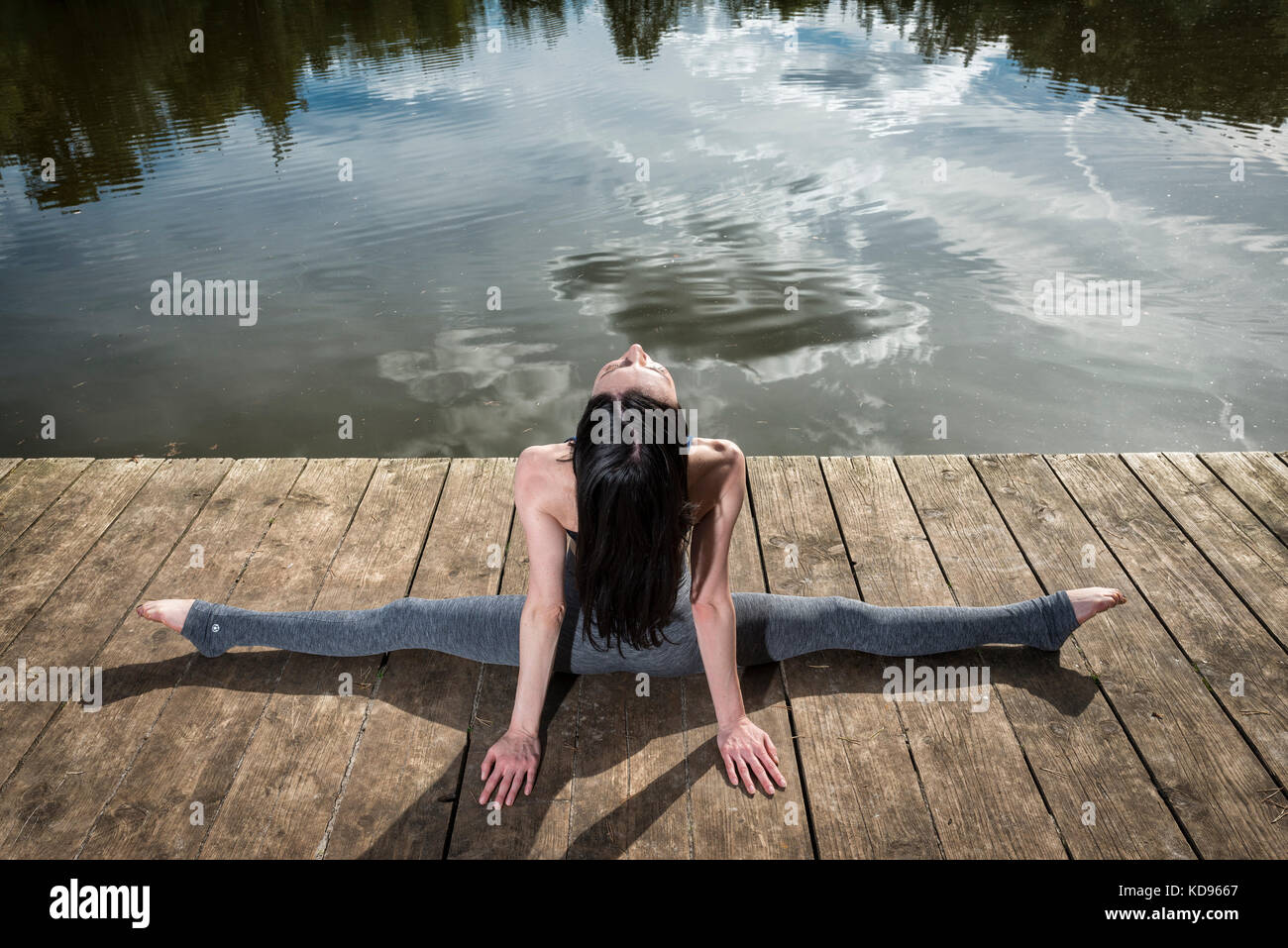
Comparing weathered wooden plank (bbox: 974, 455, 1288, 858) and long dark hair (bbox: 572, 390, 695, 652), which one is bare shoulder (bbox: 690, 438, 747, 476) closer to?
long dark hair (bbox: 572, 390, 695, 652)

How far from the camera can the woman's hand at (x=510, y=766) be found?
2.29m

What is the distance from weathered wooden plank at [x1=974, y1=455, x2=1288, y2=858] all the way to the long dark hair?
1334 mm

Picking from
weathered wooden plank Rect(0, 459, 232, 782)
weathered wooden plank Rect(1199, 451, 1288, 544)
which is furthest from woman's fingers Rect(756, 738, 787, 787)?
weathered wooden plank Rect(1199, 451, 1288, 544)

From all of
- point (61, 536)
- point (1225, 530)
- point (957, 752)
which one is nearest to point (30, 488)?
point (61, 536)

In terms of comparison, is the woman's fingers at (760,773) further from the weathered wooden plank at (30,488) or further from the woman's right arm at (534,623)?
the weathered wooden plank at (30,488)

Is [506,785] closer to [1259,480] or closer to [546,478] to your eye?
[546,478]

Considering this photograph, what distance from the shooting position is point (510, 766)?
7.61 ft

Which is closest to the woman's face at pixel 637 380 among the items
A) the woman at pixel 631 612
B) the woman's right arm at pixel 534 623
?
the woman at pixel 631 612

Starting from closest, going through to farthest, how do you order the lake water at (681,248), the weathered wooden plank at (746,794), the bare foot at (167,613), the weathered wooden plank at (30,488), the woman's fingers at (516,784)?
the weathered wooden plank at (746,794) < the woman's fingers at (516,784) < the bare foot at (167,613) < the weathered wooden plank at (30,488) < the lake water at (681,248)

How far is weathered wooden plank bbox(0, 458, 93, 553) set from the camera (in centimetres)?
357

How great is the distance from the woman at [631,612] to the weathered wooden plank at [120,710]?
0.19 meters

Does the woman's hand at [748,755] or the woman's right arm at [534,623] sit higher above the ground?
the woman's right arm at [534,623]

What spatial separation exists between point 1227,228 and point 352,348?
746 centimetres

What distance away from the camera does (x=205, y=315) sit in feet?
22.5
